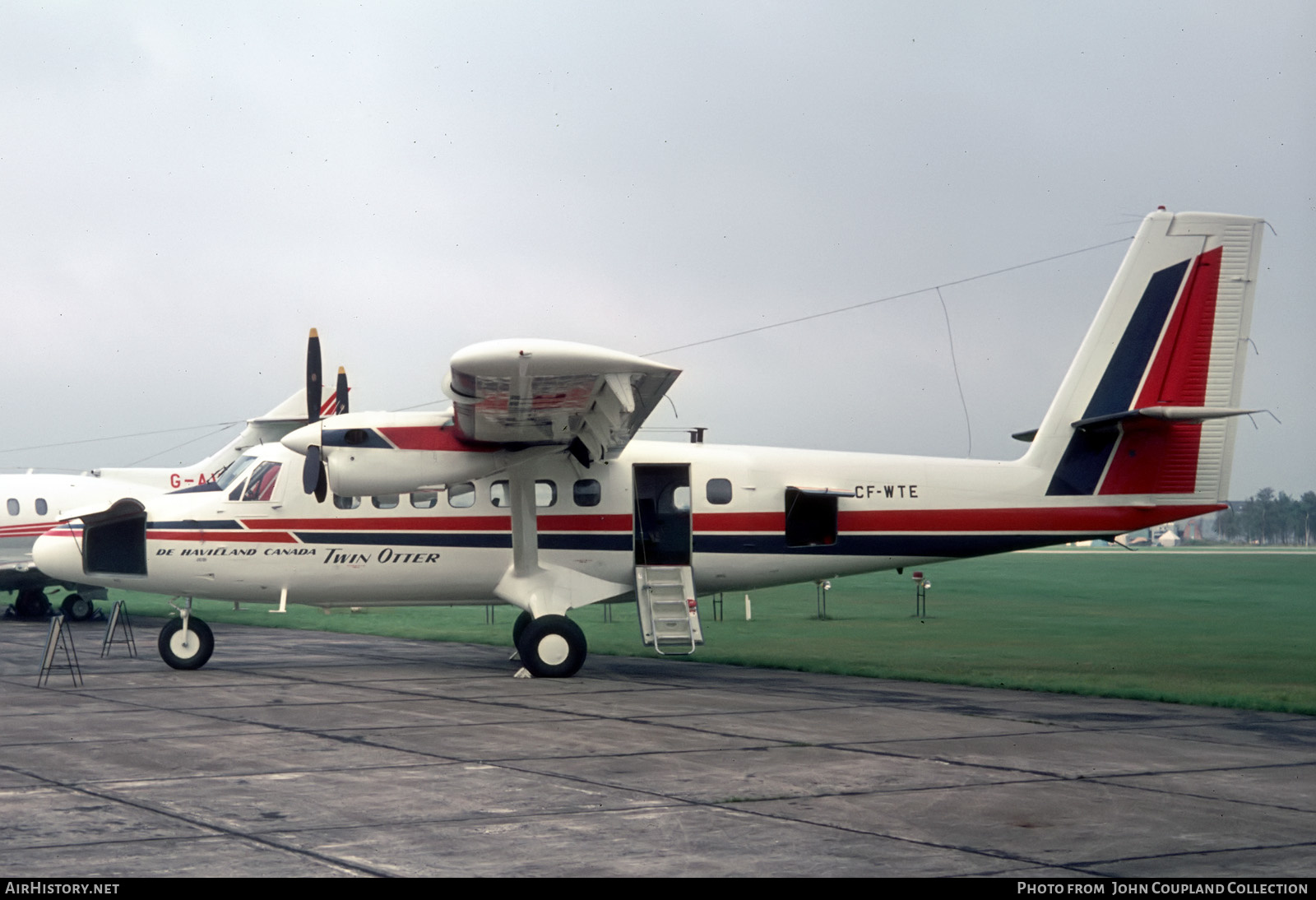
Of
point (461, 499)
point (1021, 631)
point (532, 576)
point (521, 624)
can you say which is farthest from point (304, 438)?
point (1021, 631)

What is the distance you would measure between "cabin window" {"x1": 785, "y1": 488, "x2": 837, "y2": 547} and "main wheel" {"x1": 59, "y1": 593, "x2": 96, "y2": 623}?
59.6 ft

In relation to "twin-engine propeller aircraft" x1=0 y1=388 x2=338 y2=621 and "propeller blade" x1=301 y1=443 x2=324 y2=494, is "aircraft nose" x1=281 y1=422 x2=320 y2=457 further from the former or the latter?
"twin-engine propeller aircraft" x1=0 y1=388 x2=338 y2=621

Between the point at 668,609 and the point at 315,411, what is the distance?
5536 millimetres

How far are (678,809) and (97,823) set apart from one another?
138 inches

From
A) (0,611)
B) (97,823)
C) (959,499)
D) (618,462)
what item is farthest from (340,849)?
(0,611)

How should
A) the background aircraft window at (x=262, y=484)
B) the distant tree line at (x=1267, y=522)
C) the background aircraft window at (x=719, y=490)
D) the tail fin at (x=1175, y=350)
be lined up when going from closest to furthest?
the tail fin at (x=1175, y=350), the background aircraft window at (x=262, y=484), the background aircraft window at (x=719, y=490), the distant tree line at (x=1267, y=522)

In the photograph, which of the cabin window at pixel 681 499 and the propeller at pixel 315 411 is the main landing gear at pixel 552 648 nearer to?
the cabin window at pixel 681 499

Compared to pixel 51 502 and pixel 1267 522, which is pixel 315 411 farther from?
pixel 1267 522

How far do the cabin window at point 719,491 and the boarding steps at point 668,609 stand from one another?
984 millimetres

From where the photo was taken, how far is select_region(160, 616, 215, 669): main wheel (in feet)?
54.1

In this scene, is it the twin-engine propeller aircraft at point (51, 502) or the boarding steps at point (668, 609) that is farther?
the twin-engine propeller aircraft at point (51, 502)

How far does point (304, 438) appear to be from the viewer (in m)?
15.0

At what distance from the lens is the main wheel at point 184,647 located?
16484mm

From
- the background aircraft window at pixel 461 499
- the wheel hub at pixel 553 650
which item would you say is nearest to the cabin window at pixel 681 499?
the wheel hub at pixel 553 650
